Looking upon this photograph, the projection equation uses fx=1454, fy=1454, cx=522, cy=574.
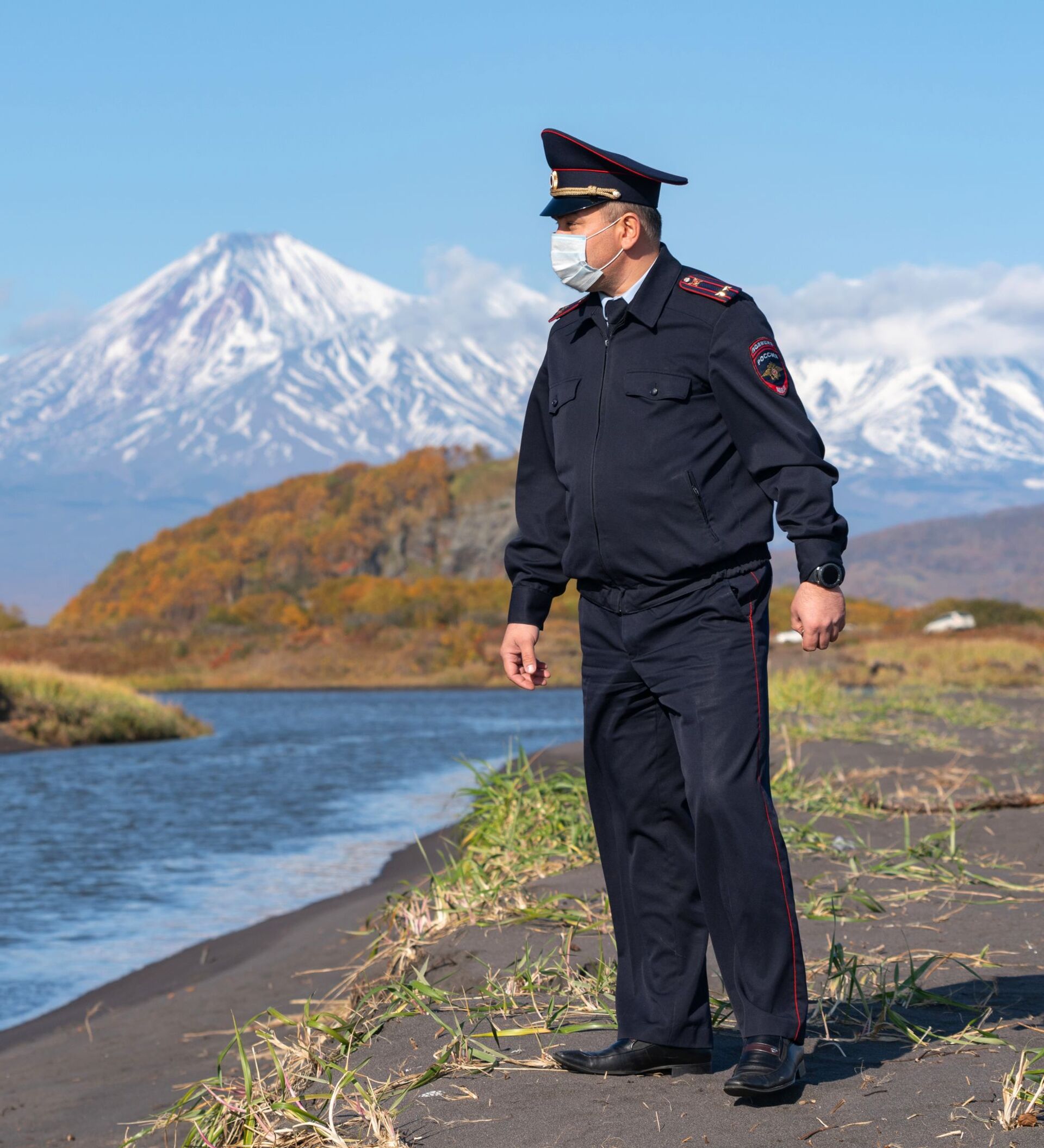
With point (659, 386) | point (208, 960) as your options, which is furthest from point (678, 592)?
point (208, 960)

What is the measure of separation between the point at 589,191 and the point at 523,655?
104cm

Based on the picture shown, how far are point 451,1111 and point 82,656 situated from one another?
2150 inches

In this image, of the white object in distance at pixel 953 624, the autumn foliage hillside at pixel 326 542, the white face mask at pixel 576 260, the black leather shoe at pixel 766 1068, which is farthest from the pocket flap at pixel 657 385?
the autumn foliage hillside at pixel 326 542

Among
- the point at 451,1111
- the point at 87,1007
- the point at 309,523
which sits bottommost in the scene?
→ the point at 87,1007

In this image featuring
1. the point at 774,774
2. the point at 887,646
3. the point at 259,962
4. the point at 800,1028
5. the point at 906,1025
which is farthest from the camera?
the point at 887,646

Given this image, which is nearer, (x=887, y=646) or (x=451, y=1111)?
(x=451, y=1111)

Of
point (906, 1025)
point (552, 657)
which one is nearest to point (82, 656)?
point (552, 657)

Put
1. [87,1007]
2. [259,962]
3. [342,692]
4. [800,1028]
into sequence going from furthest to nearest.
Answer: [342,692] < [259,962] < [87,1007] < [800,1028]

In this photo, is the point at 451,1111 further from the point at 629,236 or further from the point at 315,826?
the point at 315,826

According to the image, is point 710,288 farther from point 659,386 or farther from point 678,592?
point 678,592

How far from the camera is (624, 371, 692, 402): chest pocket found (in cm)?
292

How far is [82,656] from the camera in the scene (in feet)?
180

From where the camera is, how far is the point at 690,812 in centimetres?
302

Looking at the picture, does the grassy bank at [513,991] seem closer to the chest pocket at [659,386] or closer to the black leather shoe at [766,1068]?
the black leather shoe at [766,1068]
